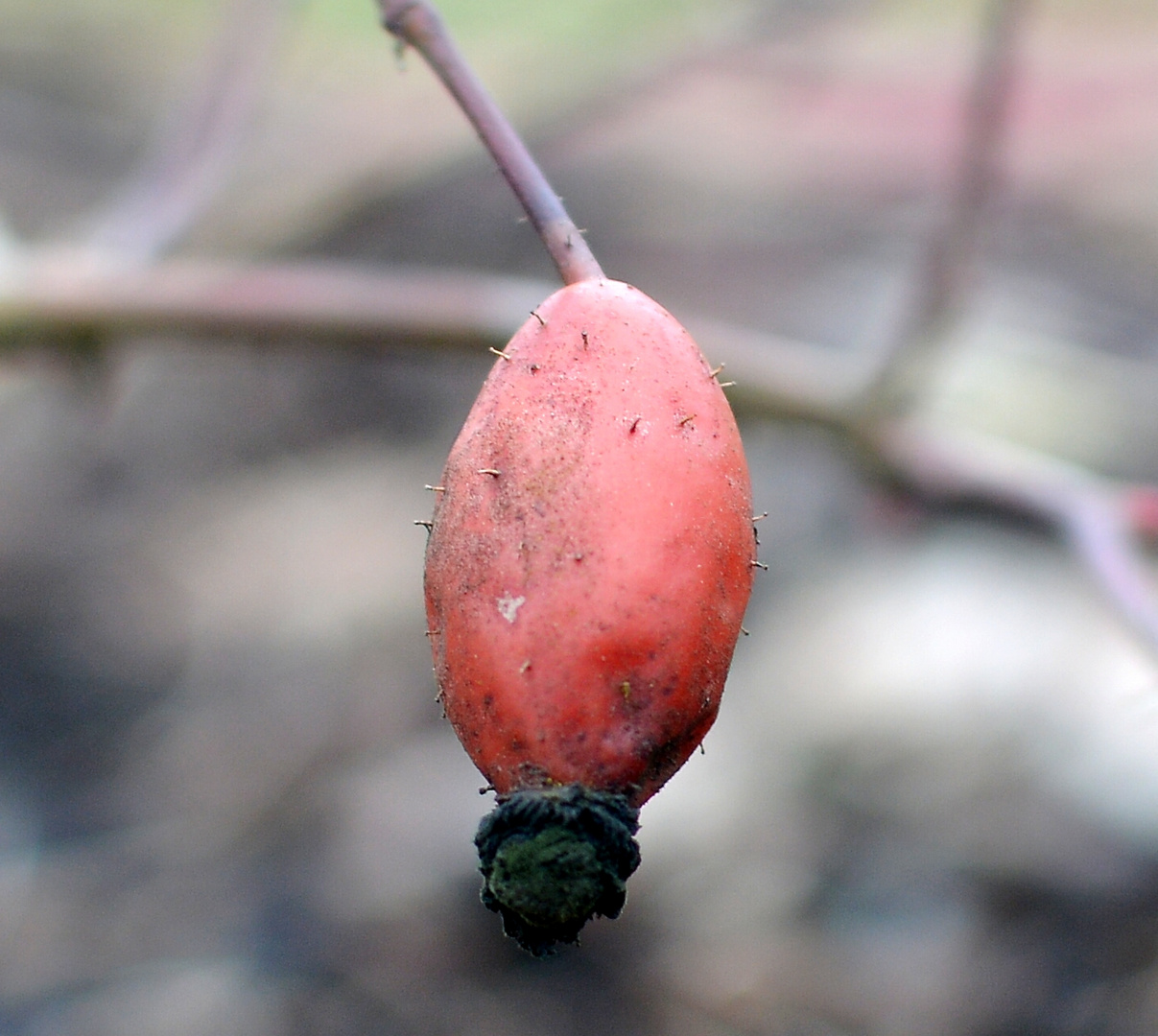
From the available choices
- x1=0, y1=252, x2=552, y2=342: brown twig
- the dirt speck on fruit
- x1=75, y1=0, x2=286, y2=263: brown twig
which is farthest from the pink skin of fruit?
x1=75, y1=0, x2=286, y2=263: brown twig

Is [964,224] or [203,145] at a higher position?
[203,145]

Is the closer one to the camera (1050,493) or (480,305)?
(1050,493)

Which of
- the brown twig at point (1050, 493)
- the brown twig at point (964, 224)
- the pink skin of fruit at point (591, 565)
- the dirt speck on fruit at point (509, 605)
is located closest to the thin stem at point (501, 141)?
the pink skin of fruit at point (591, 565)

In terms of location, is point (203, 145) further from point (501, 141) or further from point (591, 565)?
point (591, 565)

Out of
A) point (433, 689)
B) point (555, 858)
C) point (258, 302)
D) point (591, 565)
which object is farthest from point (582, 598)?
point (433, 689)

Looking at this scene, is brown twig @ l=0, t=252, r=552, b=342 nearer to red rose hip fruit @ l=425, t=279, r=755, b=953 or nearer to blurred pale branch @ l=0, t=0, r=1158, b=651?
blurred pale branch @ l=0, t=0, r=1158, b=651

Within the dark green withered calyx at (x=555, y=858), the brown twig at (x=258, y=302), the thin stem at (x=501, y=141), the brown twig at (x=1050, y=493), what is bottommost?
the dark green withered calyx at (x=555, y=858)

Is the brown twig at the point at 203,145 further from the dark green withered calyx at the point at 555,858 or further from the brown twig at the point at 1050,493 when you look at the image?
the dark green withered calyx at the point at 555,858

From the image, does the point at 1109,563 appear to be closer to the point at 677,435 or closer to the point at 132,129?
the point at 677,435
